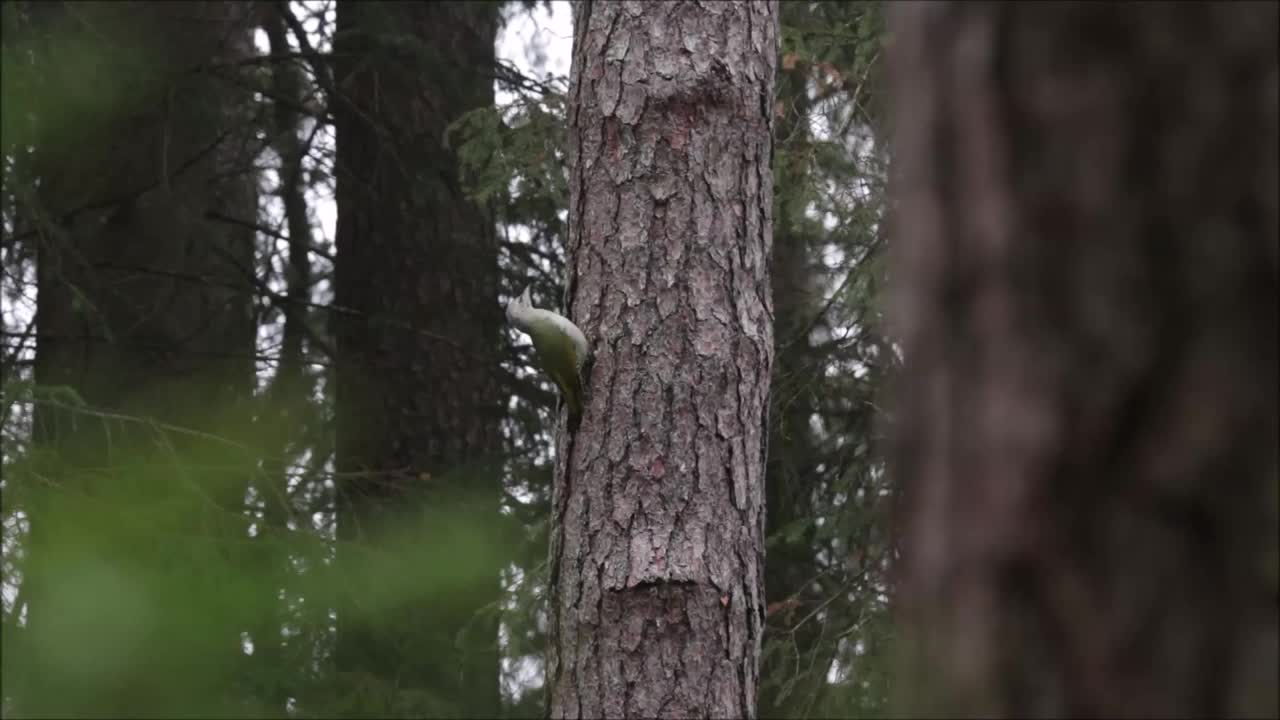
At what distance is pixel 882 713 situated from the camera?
6.09m

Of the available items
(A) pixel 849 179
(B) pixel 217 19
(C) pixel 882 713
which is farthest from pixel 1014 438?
(B) pixel 217 19

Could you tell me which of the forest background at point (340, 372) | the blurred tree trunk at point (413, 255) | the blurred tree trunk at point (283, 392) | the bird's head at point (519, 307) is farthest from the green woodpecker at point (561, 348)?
the blurred tree trunk at point (413, 255)

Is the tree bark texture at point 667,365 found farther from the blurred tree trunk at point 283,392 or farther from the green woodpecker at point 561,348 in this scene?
the blurred tree trunk at point 283,392

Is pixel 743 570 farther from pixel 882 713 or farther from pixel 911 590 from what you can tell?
pixel 911 590

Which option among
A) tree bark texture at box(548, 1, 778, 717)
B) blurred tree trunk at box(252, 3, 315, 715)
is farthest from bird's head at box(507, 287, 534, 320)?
blurred tree trunk at box(252, 3, 315, 715)

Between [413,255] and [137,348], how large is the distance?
160cm

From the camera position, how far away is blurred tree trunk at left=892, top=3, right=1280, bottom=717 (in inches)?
31.9

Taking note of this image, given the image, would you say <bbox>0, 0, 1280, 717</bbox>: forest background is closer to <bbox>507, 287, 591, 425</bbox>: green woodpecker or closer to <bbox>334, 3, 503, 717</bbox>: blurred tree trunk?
<bbox>334, 3, 503, 717</bbox>: blurred tree trunk

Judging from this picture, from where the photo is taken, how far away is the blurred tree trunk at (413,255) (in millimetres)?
8203

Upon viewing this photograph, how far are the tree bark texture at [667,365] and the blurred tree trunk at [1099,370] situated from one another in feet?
9.41

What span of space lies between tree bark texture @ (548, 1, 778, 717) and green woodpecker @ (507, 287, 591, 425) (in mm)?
59

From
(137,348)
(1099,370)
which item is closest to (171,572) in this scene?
(137,348)

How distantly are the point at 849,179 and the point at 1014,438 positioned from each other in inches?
244

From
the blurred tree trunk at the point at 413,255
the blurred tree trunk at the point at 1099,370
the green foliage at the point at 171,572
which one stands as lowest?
the blurred tree trunk at the point at 1099,370
